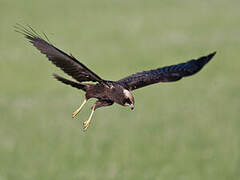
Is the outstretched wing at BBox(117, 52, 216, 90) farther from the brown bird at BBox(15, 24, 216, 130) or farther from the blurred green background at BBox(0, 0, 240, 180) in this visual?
the blurred green background at BBox(0, 0, 240, 180)

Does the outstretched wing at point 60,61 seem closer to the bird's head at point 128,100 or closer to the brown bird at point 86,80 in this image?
the brown bird at point 86,80

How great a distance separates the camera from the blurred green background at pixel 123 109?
12.9 meters

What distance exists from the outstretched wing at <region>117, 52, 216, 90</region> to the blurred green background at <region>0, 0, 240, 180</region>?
5437 millimetres

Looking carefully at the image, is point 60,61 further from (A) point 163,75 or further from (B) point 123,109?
(B) point 123,109

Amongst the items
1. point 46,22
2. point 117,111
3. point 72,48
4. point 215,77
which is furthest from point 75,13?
point 117,111

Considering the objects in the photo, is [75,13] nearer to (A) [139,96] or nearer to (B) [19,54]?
(B) [19,54]

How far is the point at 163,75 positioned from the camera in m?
7.19

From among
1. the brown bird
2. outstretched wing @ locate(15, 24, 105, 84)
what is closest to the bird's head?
the brown bird

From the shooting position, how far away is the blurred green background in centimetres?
1286

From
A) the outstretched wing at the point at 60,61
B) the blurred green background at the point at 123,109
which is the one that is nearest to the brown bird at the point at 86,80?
the outstretched wing at the point at 60,61

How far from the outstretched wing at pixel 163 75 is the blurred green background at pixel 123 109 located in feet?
17.8

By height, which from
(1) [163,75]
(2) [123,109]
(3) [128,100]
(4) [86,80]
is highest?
(2) [123,109]

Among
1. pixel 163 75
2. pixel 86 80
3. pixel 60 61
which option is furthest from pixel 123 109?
pixel 60 61

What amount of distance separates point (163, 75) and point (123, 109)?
7.22m
